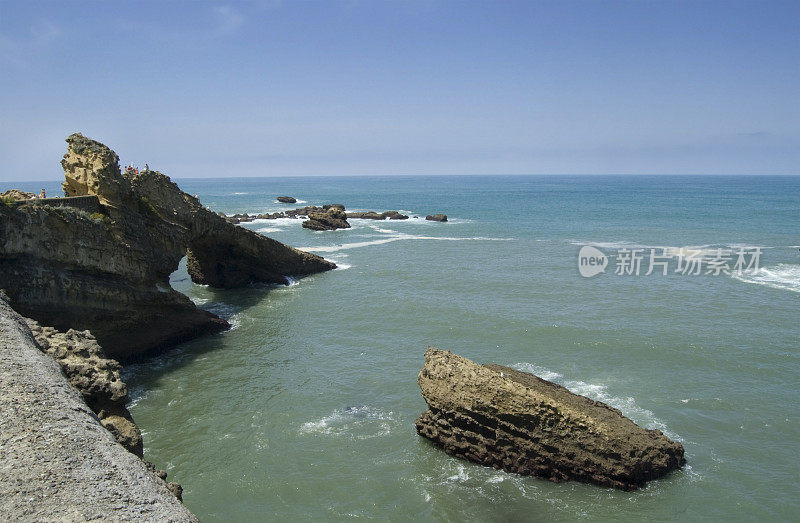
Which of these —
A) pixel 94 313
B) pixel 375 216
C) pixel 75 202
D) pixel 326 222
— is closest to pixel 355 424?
pixel 94 313

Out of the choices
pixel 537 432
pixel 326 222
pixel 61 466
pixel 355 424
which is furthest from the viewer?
pixel 326 222

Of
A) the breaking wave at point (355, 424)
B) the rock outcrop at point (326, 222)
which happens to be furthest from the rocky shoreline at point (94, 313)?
the rock outcrop at point (326, 222)

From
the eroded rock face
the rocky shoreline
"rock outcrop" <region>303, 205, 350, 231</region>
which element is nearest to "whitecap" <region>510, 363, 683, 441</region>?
the rocky shoreline

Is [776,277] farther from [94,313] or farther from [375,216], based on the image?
[375,216]

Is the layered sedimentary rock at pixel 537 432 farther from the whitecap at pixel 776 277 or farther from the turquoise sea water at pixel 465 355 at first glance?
the whitecap at pixel 776 277

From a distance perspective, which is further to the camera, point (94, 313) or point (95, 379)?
point (94, 313)

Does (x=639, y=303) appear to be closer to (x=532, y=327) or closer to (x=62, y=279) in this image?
(x=532, y=327)
